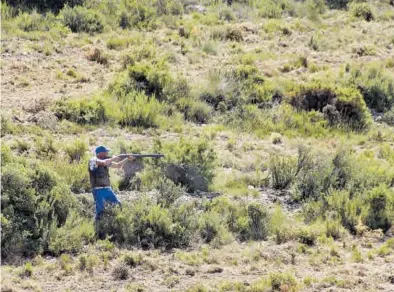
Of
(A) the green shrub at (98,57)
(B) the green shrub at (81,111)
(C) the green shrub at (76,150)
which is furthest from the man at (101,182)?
(A) the green shrub at (98,57)

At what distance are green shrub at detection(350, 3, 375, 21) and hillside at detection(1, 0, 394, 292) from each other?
80 millimetres

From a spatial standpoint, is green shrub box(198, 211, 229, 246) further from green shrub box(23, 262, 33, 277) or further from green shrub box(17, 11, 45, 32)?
green shrub box(17, 11, 45, 32)

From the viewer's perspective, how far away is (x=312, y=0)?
2838cm

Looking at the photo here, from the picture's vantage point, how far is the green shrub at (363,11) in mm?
26844

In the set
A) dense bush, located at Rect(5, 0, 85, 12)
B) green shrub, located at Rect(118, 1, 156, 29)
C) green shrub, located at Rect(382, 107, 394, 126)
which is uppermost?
dense bush, located at Rect(5, 0, 85, 12)

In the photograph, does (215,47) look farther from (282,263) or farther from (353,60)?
(282,263)

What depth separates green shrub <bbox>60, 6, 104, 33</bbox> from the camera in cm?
2258

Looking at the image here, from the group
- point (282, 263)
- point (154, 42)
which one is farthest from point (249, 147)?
point (154, 42)

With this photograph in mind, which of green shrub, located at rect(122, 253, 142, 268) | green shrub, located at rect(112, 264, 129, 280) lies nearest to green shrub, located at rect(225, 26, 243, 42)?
green shrub, located at rect(122, 253, 142, 268)

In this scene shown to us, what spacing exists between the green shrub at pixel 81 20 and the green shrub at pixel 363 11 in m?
9.48

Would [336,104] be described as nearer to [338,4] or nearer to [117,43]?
[117,43]

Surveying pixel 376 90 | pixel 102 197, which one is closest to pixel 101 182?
pixel 102 197

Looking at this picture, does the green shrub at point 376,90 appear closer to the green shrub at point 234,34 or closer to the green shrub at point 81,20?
the green shrub at point 234,34

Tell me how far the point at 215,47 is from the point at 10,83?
664cm
